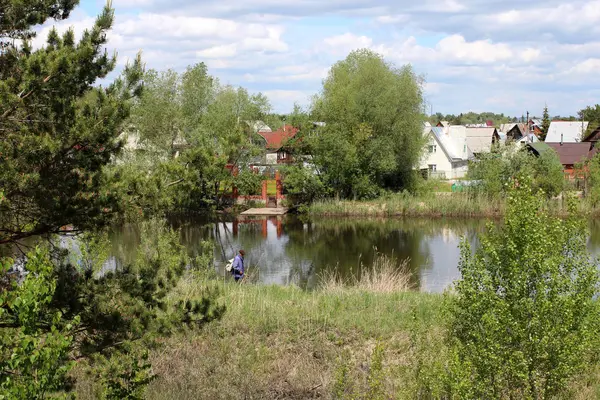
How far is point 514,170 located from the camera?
130ft

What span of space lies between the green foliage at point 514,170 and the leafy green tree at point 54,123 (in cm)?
3387

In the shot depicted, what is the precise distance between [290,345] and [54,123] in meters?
6.75

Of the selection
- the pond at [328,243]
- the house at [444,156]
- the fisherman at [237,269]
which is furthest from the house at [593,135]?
the fisherman at [237,269]

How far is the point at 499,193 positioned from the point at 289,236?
45.6 ft

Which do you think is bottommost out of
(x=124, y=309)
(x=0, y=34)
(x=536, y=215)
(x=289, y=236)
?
(x=289, y=236)

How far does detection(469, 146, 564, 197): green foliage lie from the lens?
39156 millimetres

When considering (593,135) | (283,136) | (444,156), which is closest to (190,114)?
(283,136)

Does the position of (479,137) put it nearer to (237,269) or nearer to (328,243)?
(328,243)

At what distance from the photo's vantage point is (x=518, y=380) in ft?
26.9

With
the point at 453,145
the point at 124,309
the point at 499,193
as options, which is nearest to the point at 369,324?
the point at 124,309

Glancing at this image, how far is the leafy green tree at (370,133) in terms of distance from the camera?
4197cm

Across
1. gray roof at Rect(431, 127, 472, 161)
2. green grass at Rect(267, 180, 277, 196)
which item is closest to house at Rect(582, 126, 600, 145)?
gray roof at Rect(431, 127, 472, 161)

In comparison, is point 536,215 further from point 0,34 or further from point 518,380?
point 0,34

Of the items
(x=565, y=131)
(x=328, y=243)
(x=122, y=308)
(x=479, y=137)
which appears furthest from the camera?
(x=565, y=131)
